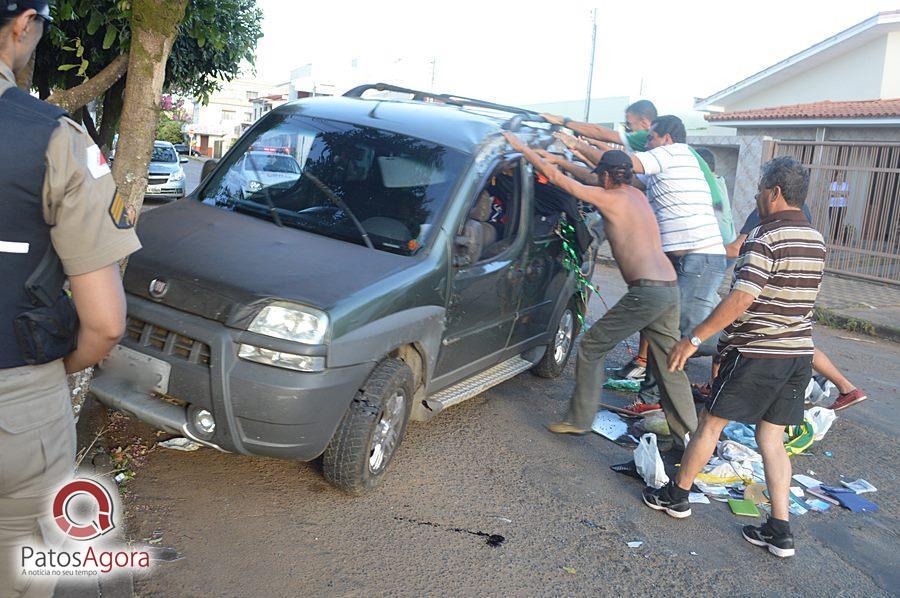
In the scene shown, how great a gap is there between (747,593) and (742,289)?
1467 mm

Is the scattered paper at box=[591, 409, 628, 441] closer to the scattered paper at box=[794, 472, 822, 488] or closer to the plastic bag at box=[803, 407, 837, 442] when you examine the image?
the scattered paper at box=[794, 472, 822, 488]

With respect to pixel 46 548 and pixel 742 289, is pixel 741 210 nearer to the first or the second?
pixel 742 289

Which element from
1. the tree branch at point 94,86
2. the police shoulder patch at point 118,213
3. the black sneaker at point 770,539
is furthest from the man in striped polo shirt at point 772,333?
the tree branch at point 94,86

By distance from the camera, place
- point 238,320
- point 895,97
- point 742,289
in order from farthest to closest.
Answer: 1. point 895,97
2. point 742,289
3. point 238,320

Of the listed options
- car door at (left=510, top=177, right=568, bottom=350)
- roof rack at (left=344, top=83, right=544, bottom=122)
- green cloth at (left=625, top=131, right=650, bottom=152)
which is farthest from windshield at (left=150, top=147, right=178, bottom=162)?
car door at (left=510, top=177, right=568, bottom=350)

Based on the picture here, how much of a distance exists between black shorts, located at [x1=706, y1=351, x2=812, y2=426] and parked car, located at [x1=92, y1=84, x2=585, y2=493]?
156cm

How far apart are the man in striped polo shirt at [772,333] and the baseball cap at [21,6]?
10.9 ft

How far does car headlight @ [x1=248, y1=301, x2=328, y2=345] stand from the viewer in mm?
3584

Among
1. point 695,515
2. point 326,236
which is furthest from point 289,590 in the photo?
point 695,515

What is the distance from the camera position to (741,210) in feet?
65.5

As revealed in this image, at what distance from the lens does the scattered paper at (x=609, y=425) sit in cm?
561

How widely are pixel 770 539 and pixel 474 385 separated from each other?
6.40 ft

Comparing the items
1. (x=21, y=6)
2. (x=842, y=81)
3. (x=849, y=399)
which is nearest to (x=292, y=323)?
(x=21, y=6)

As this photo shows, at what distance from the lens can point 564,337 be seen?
6770 mm
